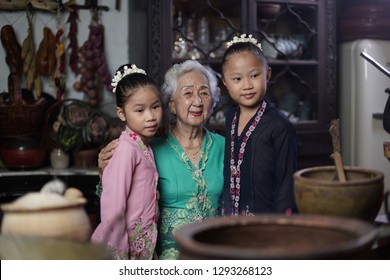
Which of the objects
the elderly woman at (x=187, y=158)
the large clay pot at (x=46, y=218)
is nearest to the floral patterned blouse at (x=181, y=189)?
the elderly woman at (x=187, y=158)

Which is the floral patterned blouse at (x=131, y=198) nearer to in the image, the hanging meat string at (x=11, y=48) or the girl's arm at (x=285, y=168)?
the girl's arm at (x=285, y=168)

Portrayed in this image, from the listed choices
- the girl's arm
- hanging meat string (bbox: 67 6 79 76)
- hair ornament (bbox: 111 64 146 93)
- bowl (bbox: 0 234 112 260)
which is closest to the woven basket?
hanging meat string (bbox: 67 6 79 76)

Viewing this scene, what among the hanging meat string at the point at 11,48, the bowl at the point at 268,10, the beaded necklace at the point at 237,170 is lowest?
the beaded necklace at the point at 237,170

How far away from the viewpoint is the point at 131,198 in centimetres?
185

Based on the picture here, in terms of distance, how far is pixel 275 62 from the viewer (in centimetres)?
379


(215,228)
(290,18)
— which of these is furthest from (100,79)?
(215,228)

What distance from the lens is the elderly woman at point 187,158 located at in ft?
6.62

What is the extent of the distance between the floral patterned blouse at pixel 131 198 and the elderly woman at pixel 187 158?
107mm

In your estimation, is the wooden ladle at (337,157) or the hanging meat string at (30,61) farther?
the hanging meat string at (30,61)

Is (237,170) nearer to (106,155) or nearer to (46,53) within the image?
(106,155)

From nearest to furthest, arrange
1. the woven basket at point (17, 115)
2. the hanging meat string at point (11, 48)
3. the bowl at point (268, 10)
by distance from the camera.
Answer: the woven basket at point (17, 115) < the hanging meat string at point (11, 48) < the bowl at point (268, 10)

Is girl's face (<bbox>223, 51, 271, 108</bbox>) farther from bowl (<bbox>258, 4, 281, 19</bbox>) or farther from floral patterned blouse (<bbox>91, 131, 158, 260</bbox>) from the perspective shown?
bowl (<bbox>258, 4, 281, 19</bbox>)

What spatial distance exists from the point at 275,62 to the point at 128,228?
87.7 inches

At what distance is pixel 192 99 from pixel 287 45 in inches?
78.9
